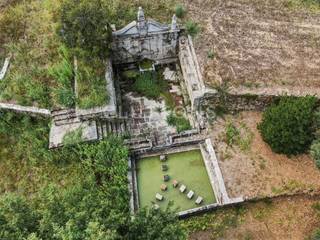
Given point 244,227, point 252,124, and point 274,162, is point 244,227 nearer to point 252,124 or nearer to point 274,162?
point 274,162

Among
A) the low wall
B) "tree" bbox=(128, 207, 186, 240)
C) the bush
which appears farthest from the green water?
"tree" bbox=(128, 207, 186, 240)

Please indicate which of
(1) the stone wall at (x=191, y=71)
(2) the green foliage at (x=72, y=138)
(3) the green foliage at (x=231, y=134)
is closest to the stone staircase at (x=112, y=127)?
(2) the green foliage at (x=72, y=138)

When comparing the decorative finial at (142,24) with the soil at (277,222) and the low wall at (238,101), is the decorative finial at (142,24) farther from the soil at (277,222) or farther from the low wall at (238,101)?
the soil at (277,222)

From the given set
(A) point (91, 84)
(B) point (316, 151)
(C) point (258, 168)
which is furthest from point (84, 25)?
(B) point (316, 151)

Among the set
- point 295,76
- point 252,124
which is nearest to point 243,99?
point 252,124

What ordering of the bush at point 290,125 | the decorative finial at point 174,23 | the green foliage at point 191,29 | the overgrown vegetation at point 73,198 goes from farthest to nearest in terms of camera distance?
the green foliage at point 191,29 < the decorative finial at point 174,23 < the bush at point 290,125 < the overgrown vegetation at point 73,198
